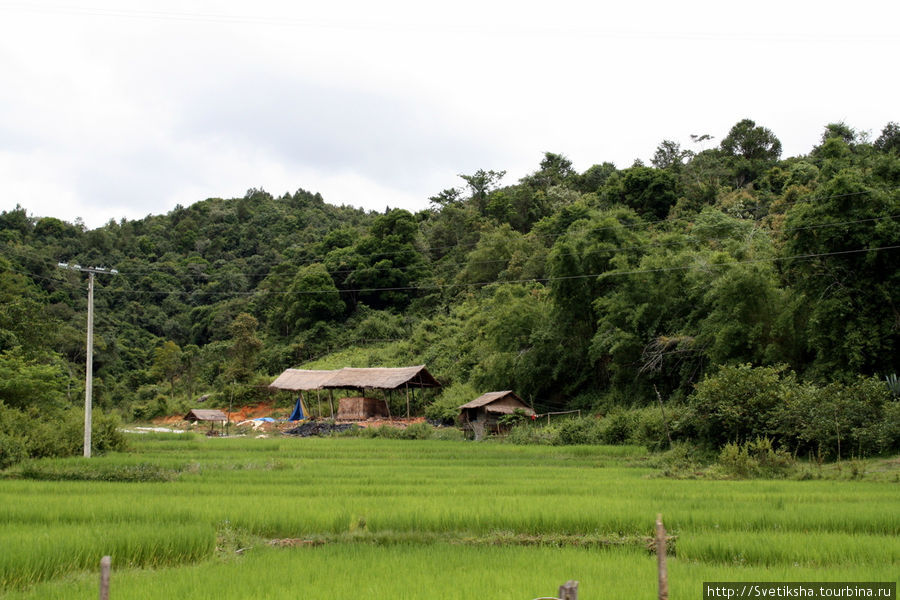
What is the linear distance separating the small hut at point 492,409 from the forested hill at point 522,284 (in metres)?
2.43

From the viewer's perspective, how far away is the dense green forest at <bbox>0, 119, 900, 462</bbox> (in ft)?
63.3

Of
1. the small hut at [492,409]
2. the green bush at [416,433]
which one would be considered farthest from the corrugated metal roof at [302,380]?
the small hut at [492,409]

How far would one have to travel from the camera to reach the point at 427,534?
31.1ft

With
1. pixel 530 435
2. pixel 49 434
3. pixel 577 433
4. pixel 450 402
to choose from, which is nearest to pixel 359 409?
pixel 450 402

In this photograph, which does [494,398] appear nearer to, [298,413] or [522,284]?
[522,284]

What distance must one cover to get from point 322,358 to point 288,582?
4210cm

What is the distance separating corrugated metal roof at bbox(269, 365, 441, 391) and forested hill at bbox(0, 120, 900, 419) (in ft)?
10.5

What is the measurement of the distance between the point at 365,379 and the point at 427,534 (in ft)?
86.6

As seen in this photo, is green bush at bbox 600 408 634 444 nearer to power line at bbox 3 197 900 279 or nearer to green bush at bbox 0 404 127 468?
power line at bbox 3 197 900 279

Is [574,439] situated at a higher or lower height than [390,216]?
lower

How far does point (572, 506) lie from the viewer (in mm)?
10367

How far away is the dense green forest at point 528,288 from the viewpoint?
19.3 metres

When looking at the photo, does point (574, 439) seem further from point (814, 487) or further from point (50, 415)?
point (50, 415)

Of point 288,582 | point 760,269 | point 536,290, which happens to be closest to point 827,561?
point 288,582
